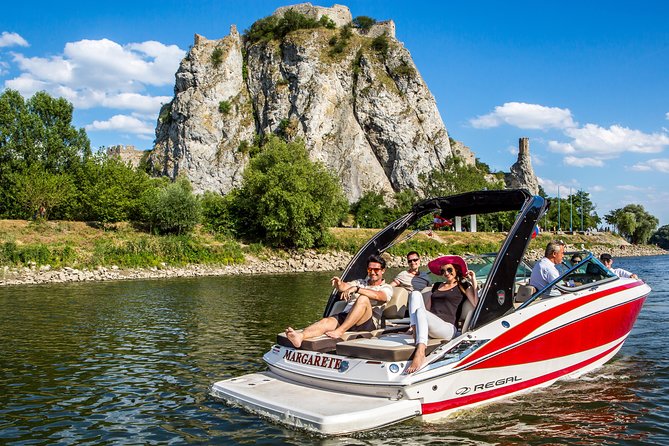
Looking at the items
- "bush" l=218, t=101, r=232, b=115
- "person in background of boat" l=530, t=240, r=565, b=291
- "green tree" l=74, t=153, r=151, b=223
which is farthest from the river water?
"bush" l=218, t=101, r=232, b=115

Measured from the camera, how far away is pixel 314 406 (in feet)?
26.5

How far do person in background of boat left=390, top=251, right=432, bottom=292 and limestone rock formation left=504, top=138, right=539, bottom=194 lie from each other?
14978cm

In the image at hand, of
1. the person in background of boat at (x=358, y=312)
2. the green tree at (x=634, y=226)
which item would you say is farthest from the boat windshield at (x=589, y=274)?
the green tree at (x=634, y=226)

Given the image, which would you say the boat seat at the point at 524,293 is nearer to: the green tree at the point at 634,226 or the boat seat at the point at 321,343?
the boat seat at the point at 321,343

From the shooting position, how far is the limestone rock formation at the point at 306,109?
109312 millimetres

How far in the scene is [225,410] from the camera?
9367mm

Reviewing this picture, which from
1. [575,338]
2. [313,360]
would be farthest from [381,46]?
[313,360]

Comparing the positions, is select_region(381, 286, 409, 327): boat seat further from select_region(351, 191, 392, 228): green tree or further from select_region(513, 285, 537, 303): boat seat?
select_region(351, 191, 392, 228): green tree

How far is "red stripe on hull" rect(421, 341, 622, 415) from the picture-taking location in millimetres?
8562

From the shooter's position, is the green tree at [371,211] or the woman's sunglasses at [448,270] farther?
the green tree at [371,211]

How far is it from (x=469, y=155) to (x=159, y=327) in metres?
137

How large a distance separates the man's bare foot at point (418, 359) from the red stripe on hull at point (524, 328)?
0.71m

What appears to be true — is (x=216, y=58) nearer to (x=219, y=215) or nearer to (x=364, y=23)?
(x=364, y=23)

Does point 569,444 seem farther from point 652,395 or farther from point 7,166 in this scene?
point 7,166
